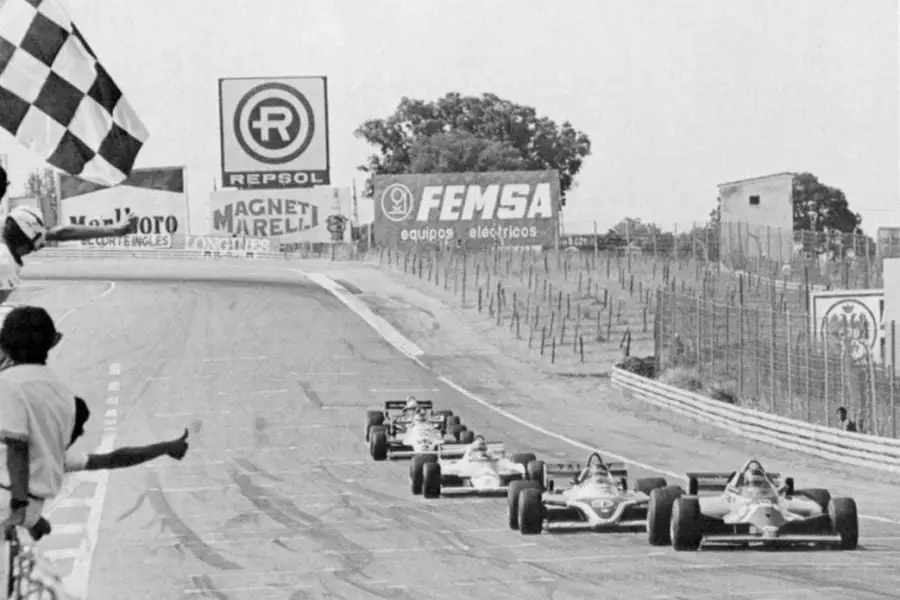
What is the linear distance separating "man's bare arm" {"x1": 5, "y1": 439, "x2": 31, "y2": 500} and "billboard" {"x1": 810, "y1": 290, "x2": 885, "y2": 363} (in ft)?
→ 82.0

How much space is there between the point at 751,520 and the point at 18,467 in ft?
32.0

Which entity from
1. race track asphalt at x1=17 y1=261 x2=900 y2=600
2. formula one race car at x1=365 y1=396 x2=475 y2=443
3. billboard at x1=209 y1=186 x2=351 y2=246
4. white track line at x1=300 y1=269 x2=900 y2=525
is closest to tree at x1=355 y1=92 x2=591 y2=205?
billboard at x1=209 y1=186 x2=351 y2=246

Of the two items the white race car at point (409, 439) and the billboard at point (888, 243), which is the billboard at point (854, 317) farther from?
the billboard at point (888, 243)

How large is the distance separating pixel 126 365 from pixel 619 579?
1156 inches

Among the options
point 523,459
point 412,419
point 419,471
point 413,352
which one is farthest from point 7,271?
point 413,352

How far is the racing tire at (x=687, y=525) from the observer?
14.7 m

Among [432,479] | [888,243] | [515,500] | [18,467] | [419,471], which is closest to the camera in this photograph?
[18,467]

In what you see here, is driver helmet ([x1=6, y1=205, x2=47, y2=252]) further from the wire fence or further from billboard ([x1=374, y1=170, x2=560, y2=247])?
billboard ([x1=374, y1=170, x2=560, y2=247])

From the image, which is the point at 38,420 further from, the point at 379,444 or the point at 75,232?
the point at 379,444

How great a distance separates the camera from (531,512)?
645 inches

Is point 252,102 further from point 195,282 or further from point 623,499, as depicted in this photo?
point 195,282

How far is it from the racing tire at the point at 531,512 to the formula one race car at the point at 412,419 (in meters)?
5.89

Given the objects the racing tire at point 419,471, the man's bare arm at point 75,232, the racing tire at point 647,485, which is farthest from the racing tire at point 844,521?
the man's bare arm at point 75,232

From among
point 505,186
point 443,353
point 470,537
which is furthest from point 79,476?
point 505,186
